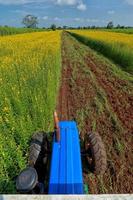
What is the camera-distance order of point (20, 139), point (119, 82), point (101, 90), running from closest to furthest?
point (20, 139) → point (101, 90) → point (119, 82)

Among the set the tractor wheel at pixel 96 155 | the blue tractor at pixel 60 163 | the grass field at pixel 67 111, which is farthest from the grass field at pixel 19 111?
the tractor wheel at pixel 96 155

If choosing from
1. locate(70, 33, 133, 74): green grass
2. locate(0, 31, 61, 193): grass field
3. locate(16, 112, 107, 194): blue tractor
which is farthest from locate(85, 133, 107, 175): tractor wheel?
locate(70, 33, 133, 74): green grass

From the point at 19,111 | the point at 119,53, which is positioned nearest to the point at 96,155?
the point at 19,111

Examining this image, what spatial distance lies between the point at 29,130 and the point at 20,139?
401 millimetres

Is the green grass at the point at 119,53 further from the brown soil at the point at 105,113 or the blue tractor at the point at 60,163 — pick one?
the blue tractor at the point at 60,163

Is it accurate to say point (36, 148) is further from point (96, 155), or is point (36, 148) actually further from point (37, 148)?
point (96, 155)

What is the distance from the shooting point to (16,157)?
12.1 feet

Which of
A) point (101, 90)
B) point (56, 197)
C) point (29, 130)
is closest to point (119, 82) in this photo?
point (101, 90)

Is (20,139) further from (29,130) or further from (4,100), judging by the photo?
(4,100)

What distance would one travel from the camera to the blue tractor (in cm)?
286

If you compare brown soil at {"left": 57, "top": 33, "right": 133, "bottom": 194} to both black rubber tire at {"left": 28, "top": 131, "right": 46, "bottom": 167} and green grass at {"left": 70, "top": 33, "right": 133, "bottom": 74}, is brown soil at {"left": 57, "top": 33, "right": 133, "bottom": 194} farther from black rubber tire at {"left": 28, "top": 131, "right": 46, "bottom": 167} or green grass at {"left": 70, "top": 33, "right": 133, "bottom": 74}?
green grass at {"left": 70, "top": 33, "right": 133, "bottom": 74}

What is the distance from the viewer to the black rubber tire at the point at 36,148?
12.6ft

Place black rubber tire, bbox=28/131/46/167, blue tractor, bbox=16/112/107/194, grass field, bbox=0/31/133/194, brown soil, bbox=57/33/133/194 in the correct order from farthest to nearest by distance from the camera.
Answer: brown soil, bbox=57/33/133/194, grass field, bbox=0/31/133/194, black rubber tire, bbox=28/131/46/167, blue tractor, bbox=16/112/107/194

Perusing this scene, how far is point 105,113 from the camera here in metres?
7.41
